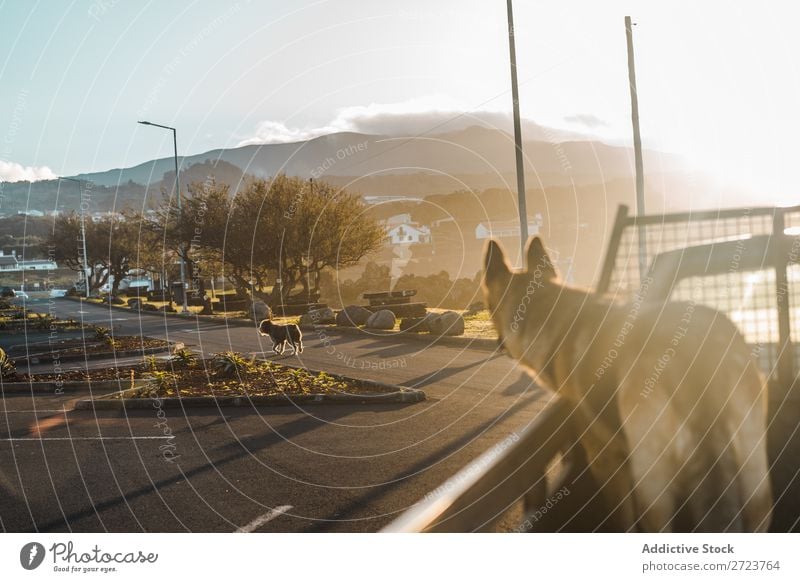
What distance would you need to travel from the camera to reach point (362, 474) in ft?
25.2

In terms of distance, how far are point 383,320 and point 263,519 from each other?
21314mm

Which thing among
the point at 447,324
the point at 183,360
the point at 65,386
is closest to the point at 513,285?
the point at 65,386

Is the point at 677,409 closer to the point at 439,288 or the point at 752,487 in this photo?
the point at 752,487

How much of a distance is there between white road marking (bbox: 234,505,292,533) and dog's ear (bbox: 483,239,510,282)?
4.98m

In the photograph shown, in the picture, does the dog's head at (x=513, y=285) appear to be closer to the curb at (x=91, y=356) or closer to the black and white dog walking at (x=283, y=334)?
the black and white dog walking at (x=283, y=334)

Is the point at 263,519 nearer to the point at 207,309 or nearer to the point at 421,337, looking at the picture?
the point at 421,337

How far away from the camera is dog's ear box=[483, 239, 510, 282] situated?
1420mm

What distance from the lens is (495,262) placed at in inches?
56.2

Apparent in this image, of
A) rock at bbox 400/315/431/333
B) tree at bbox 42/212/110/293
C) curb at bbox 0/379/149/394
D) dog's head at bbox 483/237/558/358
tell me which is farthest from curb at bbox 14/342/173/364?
tree at bbox 42/212/110/293

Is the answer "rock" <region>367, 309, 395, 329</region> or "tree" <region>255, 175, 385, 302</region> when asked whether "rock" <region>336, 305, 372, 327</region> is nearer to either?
"rock" <region>367, 309, 395, 329</region>

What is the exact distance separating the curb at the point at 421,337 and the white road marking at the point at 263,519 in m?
10.3

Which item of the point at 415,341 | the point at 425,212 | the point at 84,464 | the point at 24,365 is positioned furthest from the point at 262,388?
the point at 425,212

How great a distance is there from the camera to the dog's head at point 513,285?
1.38 metres
